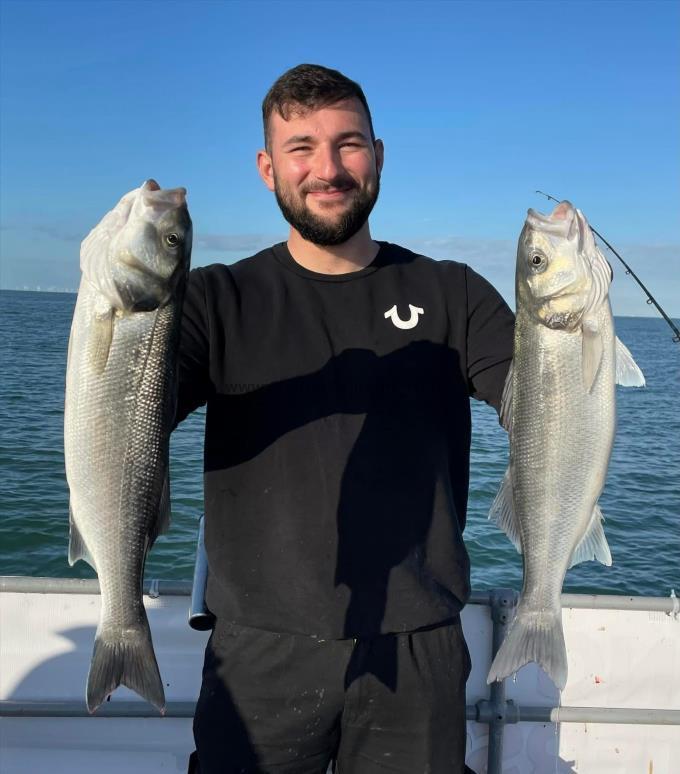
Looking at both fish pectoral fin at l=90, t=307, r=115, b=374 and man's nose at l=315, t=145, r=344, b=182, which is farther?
man's nose at l=315, t=145, r=344, b=182

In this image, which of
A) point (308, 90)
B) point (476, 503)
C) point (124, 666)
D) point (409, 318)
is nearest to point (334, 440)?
point (409, 318)

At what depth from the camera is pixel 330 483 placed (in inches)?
117

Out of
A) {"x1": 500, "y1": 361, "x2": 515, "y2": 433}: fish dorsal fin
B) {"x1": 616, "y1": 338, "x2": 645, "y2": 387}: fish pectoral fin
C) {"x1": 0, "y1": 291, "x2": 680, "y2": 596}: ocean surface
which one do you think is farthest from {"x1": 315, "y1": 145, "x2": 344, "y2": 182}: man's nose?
{"x1": 0, "y1": 291, "x2": 680, "y2": 596}: ocean surface

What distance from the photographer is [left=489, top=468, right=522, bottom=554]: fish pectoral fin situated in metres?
3.05

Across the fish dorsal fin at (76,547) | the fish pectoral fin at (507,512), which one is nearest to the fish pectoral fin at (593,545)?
the fish pectoral fin at (507,512)

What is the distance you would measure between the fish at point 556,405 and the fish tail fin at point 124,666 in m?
1.37

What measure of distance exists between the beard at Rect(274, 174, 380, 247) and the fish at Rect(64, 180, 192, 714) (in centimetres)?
67

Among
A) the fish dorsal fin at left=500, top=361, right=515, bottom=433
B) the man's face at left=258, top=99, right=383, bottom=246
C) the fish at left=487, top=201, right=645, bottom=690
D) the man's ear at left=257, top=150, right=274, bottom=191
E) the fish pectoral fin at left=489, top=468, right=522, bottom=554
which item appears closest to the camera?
the fish at left=487, top=201, right=645, bottom=690

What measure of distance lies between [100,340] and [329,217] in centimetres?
119

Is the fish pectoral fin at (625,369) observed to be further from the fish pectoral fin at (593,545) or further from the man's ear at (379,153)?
the man's ear at (379,153)

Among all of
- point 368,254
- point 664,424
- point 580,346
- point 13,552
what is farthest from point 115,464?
point 664,424

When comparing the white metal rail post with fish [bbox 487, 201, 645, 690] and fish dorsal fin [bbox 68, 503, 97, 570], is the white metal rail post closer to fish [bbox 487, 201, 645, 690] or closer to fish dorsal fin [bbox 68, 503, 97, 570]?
fish [bbox 487, 201, 645, 690]

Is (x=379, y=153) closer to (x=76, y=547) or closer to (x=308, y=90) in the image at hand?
(x=308, y=90)

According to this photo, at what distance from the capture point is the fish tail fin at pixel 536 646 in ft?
9.93
